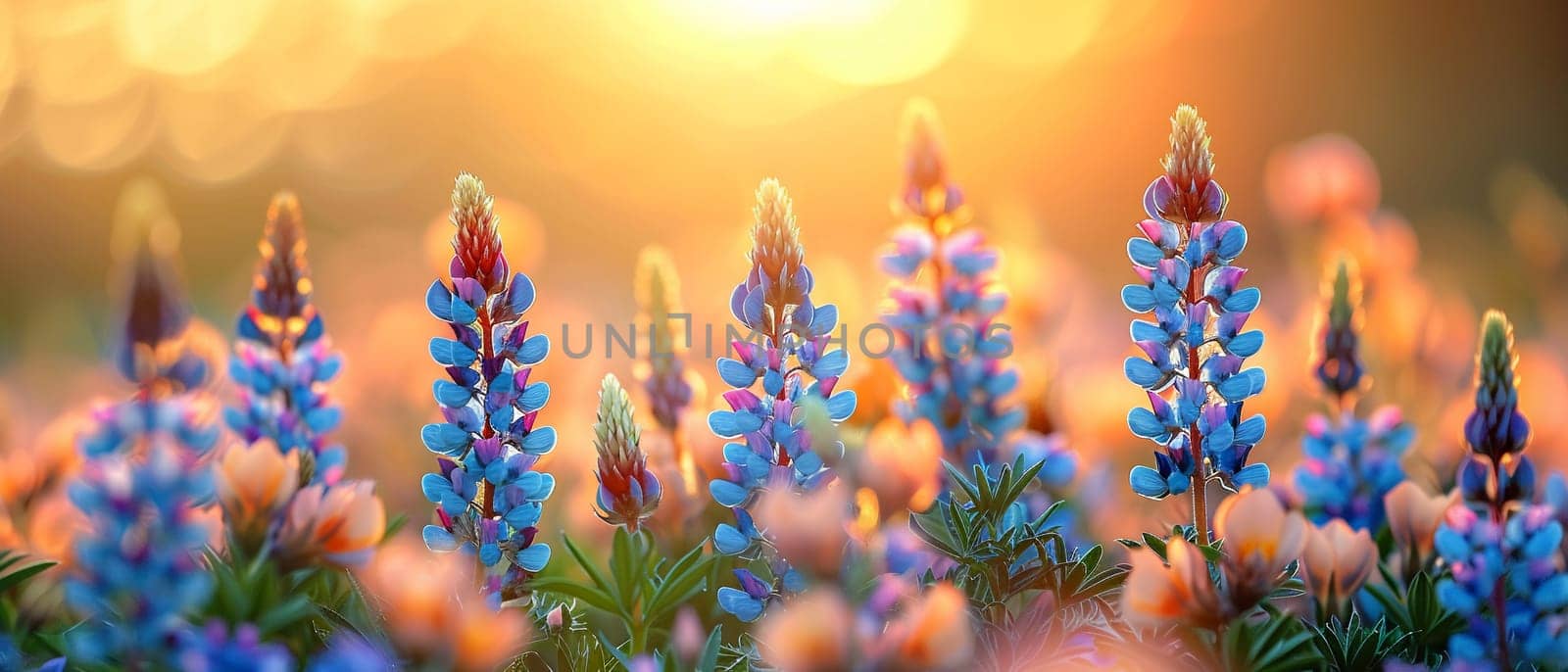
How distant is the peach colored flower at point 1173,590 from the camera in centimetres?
122

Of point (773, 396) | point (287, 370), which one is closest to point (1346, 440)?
point (773, 396)

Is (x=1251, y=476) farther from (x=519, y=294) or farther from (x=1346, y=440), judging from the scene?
(x=519, y=294)

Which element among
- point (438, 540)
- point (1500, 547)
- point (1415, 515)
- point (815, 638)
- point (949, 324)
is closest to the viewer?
point (815, 638)

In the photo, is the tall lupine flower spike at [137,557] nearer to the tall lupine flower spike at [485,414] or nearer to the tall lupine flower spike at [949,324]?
the tall lupine flower spike at [485,414]

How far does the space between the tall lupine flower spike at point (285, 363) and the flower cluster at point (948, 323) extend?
97cm

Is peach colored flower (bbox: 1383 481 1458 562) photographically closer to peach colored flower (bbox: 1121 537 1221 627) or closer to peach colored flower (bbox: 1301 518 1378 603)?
peach colored flower (bbox: 1301 518 1378 603)

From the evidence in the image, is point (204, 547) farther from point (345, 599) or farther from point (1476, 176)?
point (1476, 176)

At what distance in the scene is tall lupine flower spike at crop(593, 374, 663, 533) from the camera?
1451 mm

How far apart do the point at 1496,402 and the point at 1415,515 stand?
0.91ft

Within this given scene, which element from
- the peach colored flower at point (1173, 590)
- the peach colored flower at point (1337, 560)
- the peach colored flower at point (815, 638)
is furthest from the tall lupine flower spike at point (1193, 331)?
the peach colored flower at point (815, 638)

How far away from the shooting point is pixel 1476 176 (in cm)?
930

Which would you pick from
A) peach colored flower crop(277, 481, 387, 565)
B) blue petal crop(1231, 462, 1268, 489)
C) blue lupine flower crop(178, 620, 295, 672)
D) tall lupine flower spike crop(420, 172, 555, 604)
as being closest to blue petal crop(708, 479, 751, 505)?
tall lupine flower spike crop(420, 172, 555, 604)

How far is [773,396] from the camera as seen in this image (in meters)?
1.49

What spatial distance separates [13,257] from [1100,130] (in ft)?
29.2
